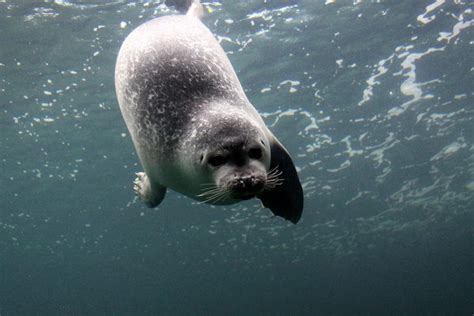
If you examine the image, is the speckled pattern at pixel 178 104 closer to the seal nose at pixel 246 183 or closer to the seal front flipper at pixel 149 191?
the seal nose at pixel 246 183

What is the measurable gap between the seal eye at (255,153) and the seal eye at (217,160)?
0.48 ft

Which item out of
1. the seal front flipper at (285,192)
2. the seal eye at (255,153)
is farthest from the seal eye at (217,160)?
the seal front flipper at (285,192)

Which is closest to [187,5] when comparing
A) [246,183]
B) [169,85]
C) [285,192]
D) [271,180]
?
[169,85]

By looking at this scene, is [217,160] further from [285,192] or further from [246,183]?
[285,192]

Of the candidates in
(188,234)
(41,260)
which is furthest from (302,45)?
(41,260)

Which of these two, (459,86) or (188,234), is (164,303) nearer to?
(188,234)

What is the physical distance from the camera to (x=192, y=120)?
8.57 ft

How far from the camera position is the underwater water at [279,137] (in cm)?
1076

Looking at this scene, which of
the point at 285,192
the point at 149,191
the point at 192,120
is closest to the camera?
the point at 192,120

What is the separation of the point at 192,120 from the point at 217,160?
0.36 metres

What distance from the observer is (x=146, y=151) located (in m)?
2.88

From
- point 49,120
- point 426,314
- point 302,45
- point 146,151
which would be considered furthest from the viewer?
point 426,314

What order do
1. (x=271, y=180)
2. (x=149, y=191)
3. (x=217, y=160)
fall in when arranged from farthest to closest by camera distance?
(x=149, y=191)
(x=271, y=180)
(x=217, y=160)

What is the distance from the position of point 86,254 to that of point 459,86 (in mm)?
30179
